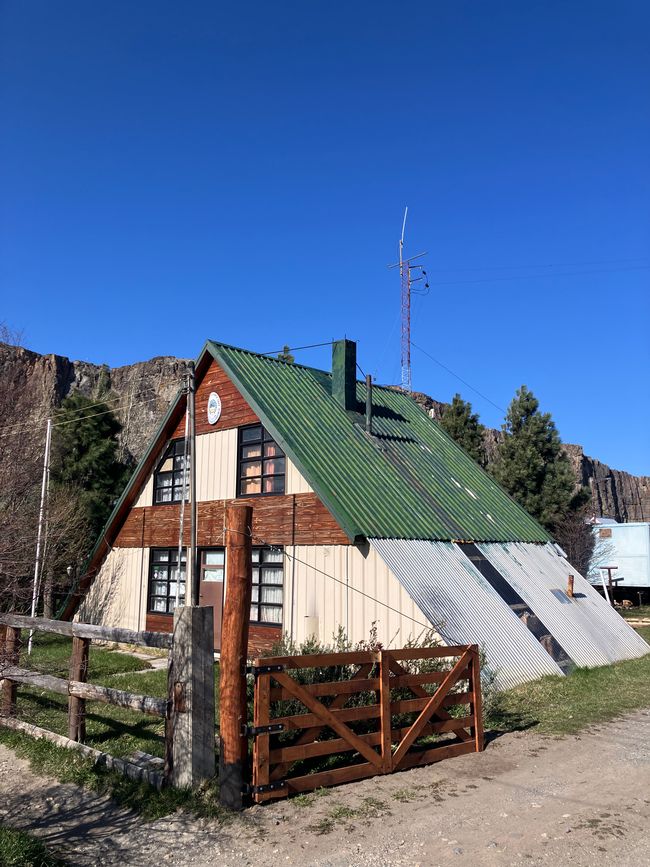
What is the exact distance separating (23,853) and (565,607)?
44.1 ft

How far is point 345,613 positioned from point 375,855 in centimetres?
863

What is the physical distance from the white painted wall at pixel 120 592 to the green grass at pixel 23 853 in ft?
46.3

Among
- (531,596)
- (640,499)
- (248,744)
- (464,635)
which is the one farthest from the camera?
(640,499)

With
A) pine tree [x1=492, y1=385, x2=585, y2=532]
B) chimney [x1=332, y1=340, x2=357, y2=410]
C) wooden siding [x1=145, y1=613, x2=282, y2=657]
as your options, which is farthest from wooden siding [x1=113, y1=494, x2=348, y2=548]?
pine tree [x1=492, y1=385, x2=585, y2=532]

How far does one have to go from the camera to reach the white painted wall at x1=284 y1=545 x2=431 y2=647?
518 inches

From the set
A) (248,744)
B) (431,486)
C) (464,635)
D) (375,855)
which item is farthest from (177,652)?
(431,486)

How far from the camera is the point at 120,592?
2028cm

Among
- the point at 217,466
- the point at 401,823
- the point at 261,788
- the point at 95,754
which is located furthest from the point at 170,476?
the point at 401,823

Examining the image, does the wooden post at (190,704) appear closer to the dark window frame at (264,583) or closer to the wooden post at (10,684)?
the wooden post at (10,684)

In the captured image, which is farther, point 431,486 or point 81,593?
point 81,593

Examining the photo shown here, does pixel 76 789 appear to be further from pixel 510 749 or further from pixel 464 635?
pixel 464 635

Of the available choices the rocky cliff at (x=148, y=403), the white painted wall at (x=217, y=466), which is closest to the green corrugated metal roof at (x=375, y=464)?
the white painted wall at (x=217, y=466)

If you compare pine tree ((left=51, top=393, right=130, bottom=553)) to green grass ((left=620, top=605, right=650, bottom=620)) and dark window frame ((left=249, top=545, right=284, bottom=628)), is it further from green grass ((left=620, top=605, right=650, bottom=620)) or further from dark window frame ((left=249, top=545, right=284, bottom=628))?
green grass ((left=620, top=605, right=650, bottom=620))

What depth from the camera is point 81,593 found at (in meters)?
21.0
